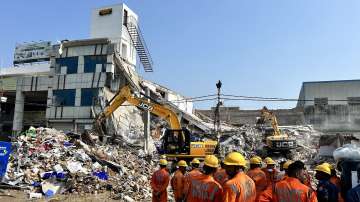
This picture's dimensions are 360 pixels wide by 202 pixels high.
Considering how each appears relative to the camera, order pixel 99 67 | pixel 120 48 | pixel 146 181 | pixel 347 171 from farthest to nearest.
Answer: pixel 120 48, pixel 99 67, pixel 146 181, pixel 347 171

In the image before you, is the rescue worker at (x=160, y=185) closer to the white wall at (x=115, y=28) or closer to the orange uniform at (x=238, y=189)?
the orange uniform at (x=238, y=189)

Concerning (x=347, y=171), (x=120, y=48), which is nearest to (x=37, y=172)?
(x=347, y=171)

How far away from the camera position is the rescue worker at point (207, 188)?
4.93 meters

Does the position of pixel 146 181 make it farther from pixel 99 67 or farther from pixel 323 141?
pixel 99 67

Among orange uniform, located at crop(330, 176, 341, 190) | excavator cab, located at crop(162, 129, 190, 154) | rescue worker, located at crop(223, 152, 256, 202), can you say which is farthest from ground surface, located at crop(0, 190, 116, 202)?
rescue worker, located at crop(223, 152, 256, 202)

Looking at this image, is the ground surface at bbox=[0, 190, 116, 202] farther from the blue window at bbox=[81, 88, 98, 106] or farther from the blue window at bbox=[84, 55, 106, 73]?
the blue window at bbox=[84, 55, 106, 73]

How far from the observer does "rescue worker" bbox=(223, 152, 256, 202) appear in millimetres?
4480

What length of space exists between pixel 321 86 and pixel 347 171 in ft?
140

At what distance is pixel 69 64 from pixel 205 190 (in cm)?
3321

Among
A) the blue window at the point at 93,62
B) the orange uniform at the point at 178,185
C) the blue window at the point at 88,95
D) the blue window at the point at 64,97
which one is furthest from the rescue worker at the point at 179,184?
the blue window at the point at 64,97

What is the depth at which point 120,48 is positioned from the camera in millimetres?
39312

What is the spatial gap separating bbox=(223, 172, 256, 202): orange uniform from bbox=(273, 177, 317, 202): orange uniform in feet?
0.93

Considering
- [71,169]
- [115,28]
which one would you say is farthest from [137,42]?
[71,169]

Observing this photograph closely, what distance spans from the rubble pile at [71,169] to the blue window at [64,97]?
14081 millimetres
